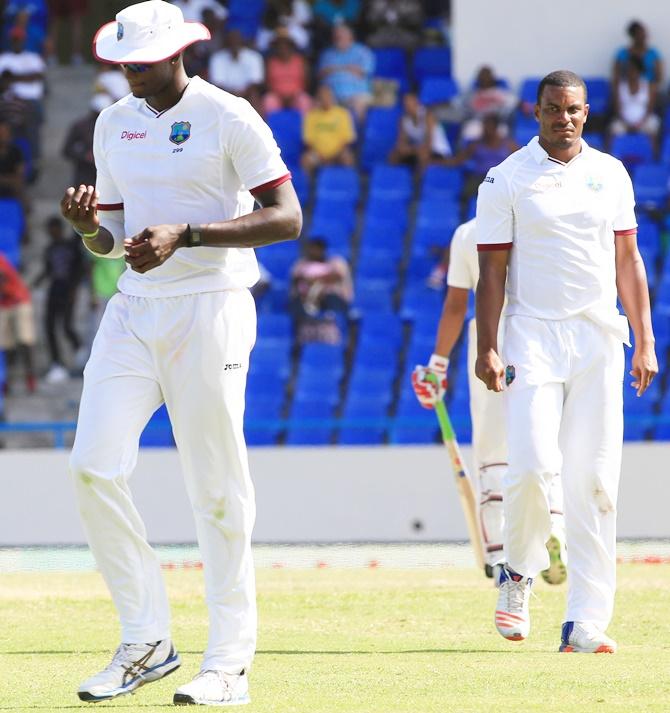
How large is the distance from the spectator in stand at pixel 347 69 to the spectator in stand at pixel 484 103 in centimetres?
138

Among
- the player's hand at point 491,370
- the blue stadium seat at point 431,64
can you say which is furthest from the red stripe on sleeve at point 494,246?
the blue stadium seat at point 431,64

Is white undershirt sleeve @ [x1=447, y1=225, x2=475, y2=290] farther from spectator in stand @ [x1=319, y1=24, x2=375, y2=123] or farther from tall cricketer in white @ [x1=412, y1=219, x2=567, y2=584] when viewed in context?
spectator in stand @ [x1=319, y1=24, x2=375, y2=123]

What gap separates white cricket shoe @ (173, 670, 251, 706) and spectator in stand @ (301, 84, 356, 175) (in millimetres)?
14143

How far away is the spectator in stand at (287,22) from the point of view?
21.7m

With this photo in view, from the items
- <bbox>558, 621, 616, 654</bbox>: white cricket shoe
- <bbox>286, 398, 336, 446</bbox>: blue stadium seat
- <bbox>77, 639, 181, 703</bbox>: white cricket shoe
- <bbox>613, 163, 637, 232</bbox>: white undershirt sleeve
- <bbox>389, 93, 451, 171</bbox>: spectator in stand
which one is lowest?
<bbox>286, 398, 336, 446</bbox>: blue stadium seat

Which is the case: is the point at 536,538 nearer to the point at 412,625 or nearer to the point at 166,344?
the point at 412,625

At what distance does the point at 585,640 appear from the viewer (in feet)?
25.0

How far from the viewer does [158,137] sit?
→ 6.47 m

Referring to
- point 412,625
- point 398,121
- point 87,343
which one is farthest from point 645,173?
point 412,625

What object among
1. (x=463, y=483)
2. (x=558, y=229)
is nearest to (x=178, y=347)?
(x=558, y=229)

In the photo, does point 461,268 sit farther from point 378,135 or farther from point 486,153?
point 378,135

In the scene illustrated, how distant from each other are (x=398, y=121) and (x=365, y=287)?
2592 mm

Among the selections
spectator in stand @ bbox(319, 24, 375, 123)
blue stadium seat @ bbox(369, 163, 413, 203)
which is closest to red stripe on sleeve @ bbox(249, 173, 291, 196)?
blue stadium seat @ bbox(369, 163, 413, 203)

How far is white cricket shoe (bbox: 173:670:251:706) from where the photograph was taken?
20.5 ft
